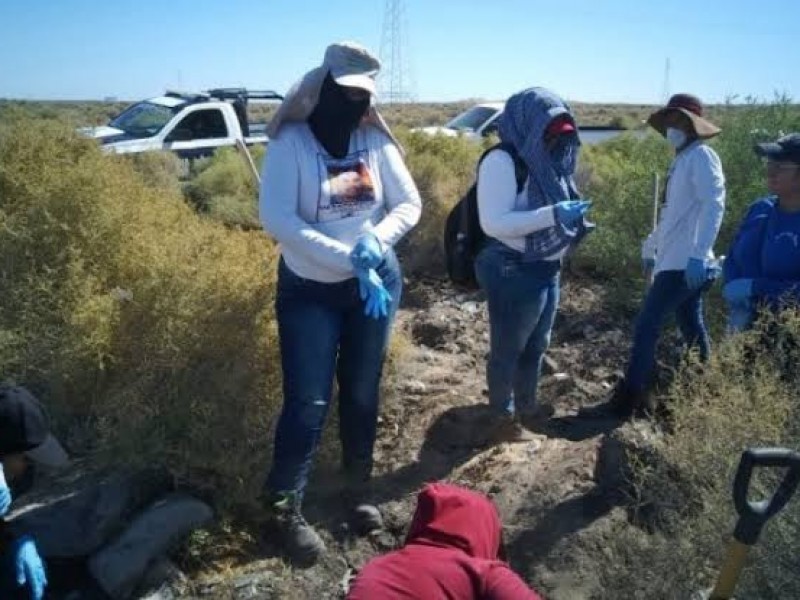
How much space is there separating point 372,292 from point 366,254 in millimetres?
154

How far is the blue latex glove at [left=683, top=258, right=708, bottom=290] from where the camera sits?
3.78 metres

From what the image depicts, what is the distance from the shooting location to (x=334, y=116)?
9.78 ft

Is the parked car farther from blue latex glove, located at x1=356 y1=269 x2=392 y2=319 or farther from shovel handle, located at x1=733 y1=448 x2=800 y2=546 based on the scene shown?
shovel handle, located at x1=733 y1=448 x2=800 y2=546

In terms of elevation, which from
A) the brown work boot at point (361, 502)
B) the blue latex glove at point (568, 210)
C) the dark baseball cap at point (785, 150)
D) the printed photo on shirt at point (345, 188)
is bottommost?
the brown work boot at point (361, 502)

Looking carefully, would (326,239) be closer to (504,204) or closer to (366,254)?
(366,254)

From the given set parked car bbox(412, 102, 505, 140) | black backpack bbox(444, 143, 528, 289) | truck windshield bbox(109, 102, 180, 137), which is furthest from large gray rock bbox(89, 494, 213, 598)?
parked car bbox(412, 102, 505, 140)

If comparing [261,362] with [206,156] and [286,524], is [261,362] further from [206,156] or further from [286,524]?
[206,156]

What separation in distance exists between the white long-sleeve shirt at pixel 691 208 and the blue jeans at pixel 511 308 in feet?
2.25

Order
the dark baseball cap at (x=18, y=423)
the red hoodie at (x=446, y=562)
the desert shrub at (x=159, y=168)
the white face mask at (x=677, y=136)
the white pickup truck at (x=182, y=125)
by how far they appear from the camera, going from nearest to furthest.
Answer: the red hoodie at (x=446, y=562) < the dark baseball cap at (x=18, y=423) < the white face mask at (x=677, y=136) < the desert shrub at (x=159, y=168) < the white pickup truck at (x=182, y=125)

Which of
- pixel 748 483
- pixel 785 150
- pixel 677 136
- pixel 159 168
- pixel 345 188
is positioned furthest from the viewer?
pixel 159 168

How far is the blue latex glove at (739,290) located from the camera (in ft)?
11.3

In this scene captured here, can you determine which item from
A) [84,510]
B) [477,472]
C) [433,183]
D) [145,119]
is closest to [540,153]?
[477,472]

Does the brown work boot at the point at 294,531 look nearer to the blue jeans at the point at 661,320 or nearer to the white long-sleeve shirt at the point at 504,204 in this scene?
the white long-sleeve shirt at the point at 504,204

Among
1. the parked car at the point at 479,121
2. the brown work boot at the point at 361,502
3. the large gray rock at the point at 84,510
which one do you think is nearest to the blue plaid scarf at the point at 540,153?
the brown work boot at the point at 361,502
